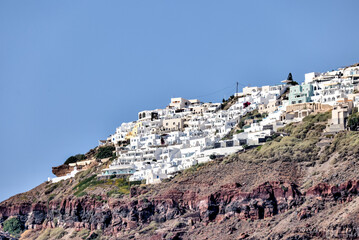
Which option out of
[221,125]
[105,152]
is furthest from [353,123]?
[105,152]

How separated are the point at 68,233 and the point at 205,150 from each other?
1869 centimetres

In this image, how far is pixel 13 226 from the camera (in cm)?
11750

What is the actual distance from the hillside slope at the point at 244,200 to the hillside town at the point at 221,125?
2.82 metres

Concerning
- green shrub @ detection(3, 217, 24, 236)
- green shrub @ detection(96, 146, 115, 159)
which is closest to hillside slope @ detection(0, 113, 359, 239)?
green shrub @ detection(3, 217, 24, 236)

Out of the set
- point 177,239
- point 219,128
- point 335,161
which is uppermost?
point 219,128

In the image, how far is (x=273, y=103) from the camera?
12250cm

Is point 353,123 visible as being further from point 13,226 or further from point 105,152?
point 13,226

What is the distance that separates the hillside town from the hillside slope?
9.26ft

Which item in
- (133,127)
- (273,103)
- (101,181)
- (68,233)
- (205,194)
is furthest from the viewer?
(133,127)

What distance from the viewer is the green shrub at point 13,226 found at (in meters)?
117

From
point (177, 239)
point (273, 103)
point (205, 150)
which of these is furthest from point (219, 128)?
point (177, 239)

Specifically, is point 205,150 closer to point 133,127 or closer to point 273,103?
point 273,103

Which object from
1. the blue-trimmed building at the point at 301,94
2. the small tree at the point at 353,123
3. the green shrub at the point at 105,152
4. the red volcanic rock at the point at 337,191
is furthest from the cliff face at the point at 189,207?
the blue-trimmed building at the point at 301,94

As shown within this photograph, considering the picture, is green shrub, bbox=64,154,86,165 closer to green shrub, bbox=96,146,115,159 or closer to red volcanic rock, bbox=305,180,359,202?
green shrub, bbox=96,146,115,159
